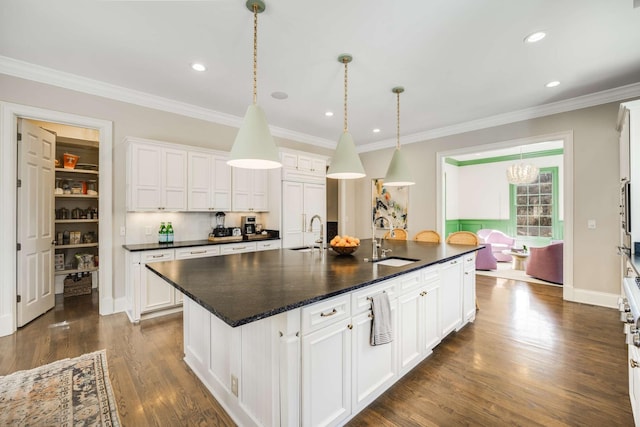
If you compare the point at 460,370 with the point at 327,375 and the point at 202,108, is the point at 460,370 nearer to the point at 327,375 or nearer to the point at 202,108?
the point at 327,375

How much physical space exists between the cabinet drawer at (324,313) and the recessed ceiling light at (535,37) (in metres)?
2.84

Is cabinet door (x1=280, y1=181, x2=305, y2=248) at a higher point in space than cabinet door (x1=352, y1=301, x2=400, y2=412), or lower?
higher

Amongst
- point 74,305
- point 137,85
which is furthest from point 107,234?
point 137,85

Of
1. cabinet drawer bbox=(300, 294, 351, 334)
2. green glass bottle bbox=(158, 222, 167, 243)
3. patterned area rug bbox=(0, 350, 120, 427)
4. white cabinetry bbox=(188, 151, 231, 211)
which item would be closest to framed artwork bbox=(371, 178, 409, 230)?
white cabinetry bbox=(188, 151, 231, 211)

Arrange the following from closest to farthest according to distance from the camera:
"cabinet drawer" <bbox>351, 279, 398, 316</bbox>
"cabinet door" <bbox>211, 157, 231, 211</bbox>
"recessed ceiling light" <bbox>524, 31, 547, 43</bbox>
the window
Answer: "cabinet drawer" <bbox>351, 279, 398, 316</bbox> → "recessed ceiling light" <bbox>524, 31, 547, 43</bbox> → "cabinet door" <bbox>211, 157, 231, 211</bbox> → the window

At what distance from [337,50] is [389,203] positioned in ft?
13.2

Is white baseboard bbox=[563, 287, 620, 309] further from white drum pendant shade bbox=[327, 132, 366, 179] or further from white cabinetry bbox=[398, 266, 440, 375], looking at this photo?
white drum pendant shade bbox=[327, 132, 366, 179]

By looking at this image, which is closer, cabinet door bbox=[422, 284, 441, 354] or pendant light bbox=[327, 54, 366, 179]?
cabinet door bbox=[422, 284, 441, 354]

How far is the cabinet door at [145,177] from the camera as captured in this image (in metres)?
3.55

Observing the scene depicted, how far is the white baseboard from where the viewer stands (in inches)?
150

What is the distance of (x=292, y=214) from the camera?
484 centimetres

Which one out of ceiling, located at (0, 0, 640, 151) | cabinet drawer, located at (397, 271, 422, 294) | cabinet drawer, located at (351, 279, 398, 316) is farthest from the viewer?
ceiling, located at (0, 0, 640, 151)

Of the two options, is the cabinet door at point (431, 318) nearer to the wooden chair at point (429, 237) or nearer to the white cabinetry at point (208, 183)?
the wooden chair at point (429, 237)

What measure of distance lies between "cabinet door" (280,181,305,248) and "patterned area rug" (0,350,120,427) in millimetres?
2834
